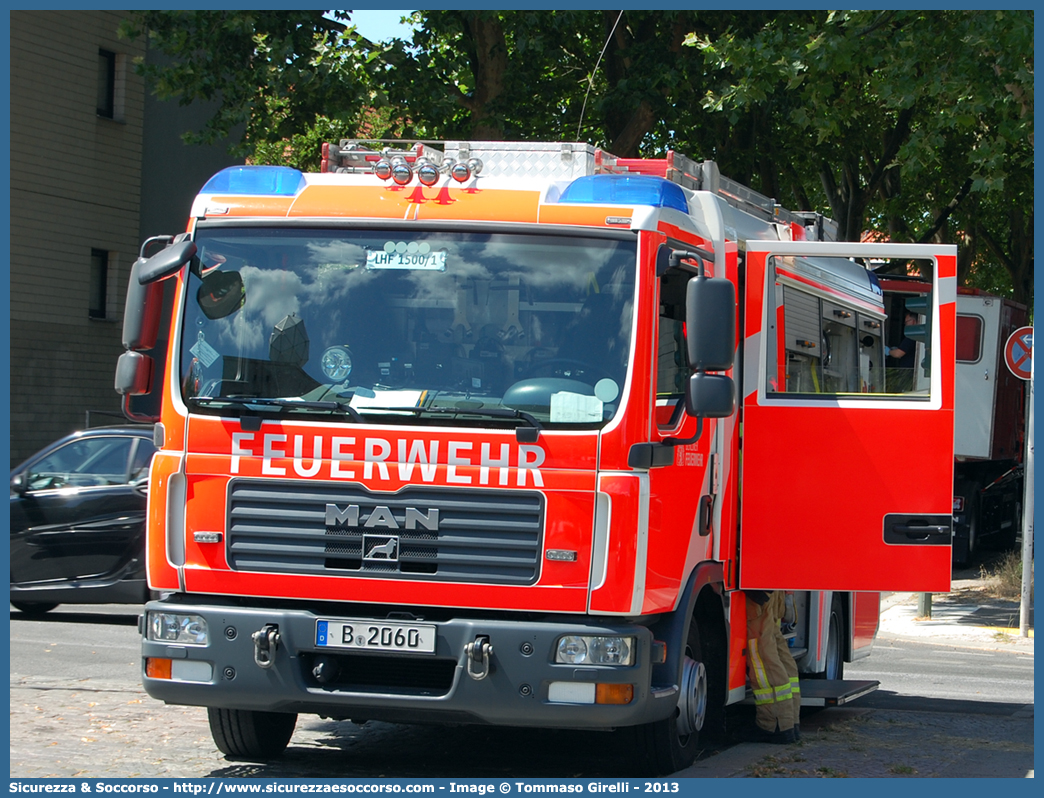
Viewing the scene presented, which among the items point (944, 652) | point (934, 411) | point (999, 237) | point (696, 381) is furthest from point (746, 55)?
point (999, 237)

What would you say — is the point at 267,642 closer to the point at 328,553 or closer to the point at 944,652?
the point at 328,553

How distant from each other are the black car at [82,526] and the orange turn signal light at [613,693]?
6856mm

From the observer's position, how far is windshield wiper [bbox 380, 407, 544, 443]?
20.2 ft

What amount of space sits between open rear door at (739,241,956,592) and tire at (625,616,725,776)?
27.5 inches

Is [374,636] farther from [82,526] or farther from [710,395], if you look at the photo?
[82,526]

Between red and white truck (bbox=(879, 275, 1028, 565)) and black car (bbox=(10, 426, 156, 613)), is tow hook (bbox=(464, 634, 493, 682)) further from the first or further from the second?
red and white truck (bbox=(879, 275, 1028, 565))

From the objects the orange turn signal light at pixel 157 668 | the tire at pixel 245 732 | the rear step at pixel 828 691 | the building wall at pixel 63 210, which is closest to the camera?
the orange turn signal light at pixel 157 668

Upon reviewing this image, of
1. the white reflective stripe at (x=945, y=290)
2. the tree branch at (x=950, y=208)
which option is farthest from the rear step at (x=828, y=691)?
the tree branch at (x=950, y=208)

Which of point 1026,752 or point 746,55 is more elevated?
point 746,55

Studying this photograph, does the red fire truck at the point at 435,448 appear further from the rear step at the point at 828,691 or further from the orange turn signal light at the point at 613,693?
the rear step at the point at 828,691

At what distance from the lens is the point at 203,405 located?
6.52m

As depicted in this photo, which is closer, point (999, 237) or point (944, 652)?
point (944, 652)

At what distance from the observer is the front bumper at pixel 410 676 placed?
20.0ft

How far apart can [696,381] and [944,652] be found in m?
8.83
